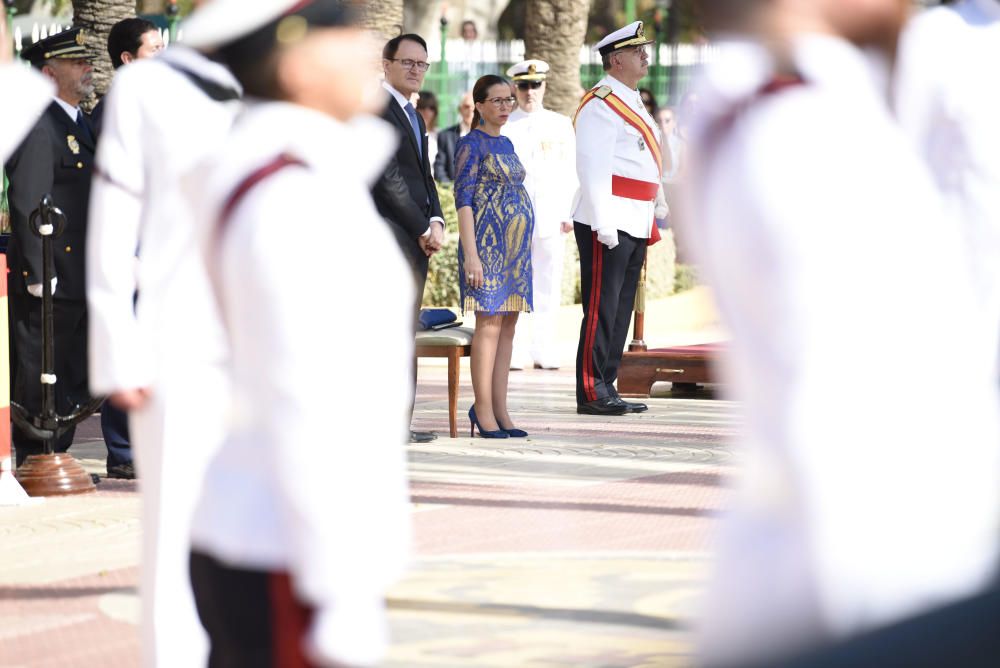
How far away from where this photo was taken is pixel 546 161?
14148 mm

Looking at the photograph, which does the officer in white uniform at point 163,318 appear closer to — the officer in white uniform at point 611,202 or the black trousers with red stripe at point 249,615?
the black trousers with red stripe at point 249,615

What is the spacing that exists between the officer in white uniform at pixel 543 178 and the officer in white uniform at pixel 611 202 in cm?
245

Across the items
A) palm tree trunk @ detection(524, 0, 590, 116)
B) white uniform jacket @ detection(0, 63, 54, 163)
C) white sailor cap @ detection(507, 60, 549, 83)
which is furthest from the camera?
palm tree trunk @ detection(524, 0, 590, 116)

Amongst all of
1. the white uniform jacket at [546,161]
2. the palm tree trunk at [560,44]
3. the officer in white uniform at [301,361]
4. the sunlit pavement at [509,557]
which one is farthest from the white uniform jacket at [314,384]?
the palm tree trunk at [560,44]

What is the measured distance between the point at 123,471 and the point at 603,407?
3.68 metres

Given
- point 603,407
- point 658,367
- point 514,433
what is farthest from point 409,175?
point 658,367

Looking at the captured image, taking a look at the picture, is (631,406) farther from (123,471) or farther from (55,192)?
(55,192)

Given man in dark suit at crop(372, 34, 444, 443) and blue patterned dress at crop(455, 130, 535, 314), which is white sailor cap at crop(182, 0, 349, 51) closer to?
man in dark suit at crop(372, 34, 444, 443)

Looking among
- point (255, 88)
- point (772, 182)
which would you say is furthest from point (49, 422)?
point (772, 182)

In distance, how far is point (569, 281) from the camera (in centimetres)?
1878

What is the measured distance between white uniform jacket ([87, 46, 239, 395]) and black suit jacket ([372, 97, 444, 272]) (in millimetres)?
4580

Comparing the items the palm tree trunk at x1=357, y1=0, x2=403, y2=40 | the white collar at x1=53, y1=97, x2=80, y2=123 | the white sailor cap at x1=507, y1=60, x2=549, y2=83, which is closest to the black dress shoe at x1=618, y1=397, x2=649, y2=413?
the white sailor cap at x1=507, y1=60, x2=549, y2=83

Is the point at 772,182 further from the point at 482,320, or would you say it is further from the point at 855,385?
the point at 482,320

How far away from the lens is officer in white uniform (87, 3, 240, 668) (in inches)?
150
